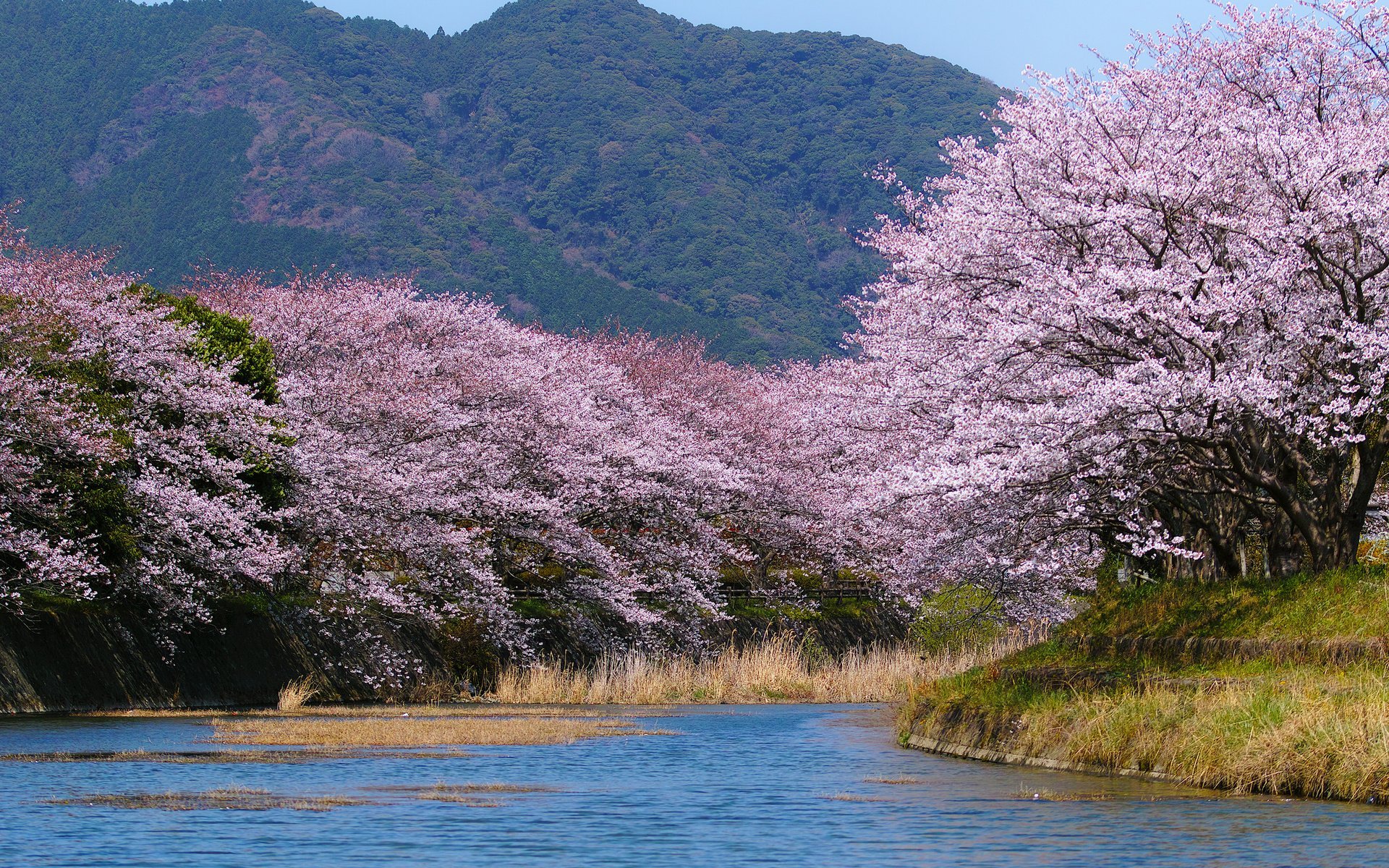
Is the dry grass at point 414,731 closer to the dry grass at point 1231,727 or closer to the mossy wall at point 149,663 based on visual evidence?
the mossy wall at point 149,663

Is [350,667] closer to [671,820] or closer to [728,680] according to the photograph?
[728,680]

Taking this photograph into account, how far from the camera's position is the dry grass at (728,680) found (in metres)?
43.8

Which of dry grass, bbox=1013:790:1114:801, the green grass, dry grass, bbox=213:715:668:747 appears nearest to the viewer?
dry grass, bbox=1013:790:1114:801

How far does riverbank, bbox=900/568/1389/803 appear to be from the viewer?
59.6 feet

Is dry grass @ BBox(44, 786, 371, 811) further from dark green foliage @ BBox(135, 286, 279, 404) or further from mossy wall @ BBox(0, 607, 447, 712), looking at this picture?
dark green foliage @ BBox(135, 286, 279, 404)

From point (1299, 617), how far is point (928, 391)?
8.58 m

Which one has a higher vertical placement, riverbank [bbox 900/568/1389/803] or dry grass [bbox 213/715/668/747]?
riverbank [bbox 900/568/1389/803]

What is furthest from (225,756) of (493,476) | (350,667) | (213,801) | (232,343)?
(493,476)

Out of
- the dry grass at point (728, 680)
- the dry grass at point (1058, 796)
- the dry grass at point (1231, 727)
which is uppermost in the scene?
the dry grass at point (1231, 727)

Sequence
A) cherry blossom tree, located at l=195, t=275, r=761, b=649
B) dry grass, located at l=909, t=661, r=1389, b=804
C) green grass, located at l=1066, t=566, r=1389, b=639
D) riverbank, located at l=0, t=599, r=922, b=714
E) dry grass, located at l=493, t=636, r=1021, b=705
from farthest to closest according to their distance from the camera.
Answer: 1. dry grass, located at l=493, t=636, r=1021, b=705
2. cherry blossom tree, located at l=195, t=275, r=761, b=649
3. riverbank, located at l=0, t=599, r=922, b=714
4. green grass, located at l=1066, t=566, r=1389, b=639
5. dry grass, located at l=909, t=661, r=1389, b=804

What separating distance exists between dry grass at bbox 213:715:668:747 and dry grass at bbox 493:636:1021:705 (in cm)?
914

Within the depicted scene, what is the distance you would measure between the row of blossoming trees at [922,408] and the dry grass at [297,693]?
2.20 metres

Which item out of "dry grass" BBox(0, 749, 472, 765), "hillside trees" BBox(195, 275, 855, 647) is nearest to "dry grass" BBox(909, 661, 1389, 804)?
"dry grass" BBox(0, 749, 472, 765)

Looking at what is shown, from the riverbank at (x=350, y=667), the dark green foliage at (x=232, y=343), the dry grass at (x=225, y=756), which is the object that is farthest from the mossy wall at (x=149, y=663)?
the dry grass at (x=225, y=756)
